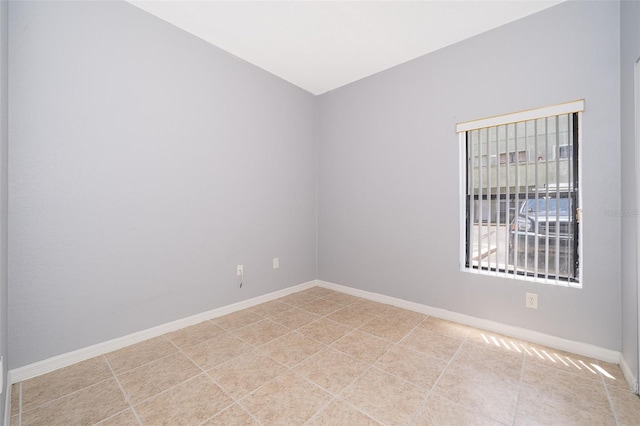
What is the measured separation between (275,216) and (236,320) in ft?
4.05

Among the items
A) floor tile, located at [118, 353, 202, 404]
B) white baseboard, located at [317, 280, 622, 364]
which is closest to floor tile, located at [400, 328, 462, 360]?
white baseboard, located at [317, 280, 622, 364]

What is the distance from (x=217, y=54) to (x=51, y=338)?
273cm

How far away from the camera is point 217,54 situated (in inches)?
109

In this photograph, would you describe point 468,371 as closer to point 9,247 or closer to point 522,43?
point 522,43

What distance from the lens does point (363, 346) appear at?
2.21m

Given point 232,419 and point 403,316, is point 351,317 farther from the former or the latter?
point 232,419

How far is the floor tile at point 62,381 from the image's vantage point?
5.33 ft

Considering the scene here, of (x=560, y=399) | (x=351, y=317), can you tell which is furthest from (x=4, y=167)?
(x=560, y=399)

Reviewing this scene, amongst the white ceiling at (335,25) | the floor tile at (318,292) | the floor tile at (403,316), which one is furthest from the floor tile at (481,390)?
the white ceiling at (335,25)

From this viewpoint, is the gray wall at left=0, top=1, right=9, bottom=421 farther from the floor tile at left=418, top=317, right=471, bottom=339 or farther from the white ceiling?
the floor tile at left=418, top=317, right=471, bottom=339

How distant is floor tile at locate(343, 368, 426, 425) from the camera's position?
4.87 feet

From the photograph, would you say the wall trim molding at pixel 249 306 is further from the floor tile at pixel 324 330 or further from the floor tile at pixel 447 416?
the floor tile at pixel 447 416

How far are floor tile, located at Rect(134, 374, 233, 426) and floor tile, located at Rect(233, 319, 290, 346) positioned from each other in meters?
0.58

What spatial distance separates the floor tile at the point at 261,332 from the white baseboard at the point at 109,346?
421 mm
